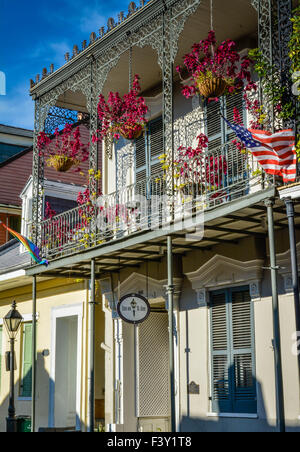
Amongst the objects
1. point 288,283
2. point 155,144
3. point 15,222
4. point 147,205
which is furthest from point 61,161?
point 15,222

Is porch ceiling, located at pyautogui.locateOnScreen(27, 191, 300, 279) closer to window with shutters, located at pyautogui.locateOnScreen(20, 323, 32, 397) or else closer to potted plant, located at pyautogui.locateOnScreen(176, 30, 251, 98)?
potted plant, located at pyautogui.locateOnScreen(176, 30, 251, 98)

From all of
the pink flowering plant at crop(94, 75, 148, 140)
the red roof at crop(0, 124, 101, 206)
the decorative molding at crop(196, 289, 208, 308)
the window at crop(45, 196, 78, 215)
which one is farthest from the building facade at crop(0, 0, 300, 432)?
the red roof at crop(0, 124, 101, 206)

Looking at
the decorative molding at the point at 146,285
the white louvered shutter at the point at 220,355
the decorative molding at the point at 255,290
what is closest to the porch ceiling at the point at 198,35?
the decorative molding at the point at 146,285

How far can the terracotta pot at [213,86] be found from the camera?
31.8 feet

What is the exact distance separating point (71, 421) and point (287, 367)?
19.2ft

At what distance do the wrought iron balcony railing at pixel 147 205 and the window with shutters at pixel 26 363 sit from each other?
305 centimetres

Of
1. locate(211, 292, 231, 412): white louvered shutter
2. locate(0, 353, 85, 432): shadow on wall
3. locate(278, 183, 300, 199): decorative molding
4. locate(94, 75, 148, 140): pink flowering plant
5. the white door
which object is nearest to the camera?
locate(278, 183, 300, 199): decorative molding

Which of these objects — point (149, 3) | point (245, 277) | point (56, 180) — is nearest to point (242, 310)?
point (245, 277)

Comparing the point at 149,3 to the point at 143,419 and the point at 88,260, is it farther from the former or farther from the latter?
the point at 143,419

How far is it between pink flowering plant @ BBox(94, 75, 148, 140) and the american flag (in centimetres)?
373

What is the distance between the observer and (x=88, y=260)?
10.9m

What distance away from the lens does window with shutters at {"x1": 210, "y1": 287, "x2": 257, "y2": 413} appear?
988cm

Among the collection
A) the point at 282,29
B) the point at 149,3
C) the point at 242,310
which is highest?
the point at 149,3

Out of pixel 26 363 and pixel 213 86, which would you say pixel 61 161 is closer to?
pixel 213 86
